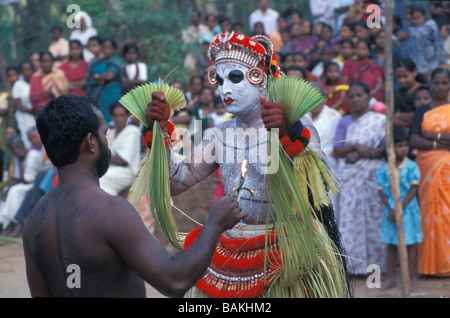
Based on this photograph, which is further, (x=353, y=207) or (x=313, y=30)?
(x=313, y=30)

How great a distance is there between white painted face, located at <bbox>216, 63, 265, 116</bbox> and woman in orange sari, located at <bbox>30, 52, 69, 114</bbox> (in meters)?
7.78

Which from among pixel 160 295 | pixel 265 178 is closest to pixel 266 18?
pixel 160 295

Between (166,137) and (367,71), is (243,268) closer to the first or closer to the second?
(166,137)

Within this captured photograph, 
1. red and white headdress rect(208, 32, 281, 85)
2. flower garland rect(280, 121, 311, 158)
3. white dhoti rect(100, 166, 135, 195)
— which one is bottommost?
white dhoti rect(100, 166, 135, 195)

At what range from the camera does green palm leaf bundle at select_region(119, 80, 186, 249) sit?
407cm

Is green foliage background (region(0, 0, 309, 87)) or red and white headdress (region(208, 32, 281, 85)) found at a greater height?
green foliage background (region(0, 0, 309, 87))

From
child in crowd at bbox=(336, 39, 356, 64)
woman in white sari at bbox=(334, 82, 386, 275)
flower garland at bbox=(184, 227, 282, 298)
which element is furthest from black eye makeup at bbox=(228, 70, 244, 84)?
child in crowd at bbox=(336, 39, 356, 64)

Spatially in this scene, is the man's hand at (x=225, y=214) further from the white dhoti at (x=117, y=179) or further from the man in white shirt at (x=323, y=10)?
the man in white shirt at (x=323, y=10)

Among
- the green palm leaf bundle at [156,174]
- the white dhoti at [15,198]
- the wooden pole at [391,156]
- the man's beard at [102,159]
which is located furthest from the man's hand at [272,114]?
the white dhoti at [15,198]

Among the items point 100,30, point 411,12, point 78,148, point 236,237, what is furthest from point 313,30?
point 78,148

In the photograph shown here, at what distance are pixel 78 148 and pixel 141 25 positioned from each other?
11337 mm

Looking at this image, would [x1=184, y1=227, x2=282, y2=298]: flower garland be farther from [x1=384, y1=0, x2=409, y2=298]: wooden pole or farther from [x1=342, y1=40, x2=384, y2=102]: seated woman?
[x1=342, y1=40, x2=384, y2=102]: seated woman
